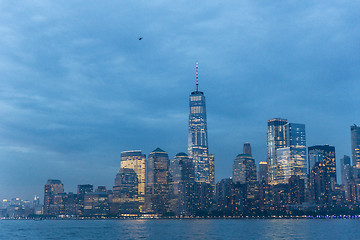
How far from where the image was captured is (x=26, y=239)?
16950cm

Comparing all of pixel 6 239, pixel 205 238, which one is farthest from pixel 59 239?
pixel 205 238

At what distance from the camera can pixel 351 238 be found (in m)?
160

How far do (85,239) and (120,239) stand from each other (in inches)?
480

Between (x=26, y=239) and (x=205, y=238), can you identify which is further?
(x=26, y=239)

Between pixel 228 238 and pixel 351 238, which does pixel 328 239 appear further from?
pixel 228 238

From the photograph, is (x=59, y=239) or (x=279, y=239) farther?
(x=59, y=239)

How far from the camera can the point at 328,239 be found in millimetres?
155125

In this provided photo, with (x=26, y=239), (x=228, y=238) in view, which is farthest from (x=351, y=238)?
(x=26, y=239)

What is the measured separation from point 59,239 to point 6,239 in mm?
21196

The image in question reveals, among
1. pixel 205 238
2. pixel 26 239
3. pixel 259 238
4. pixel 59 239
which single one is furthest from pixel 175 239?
pixel 26 239

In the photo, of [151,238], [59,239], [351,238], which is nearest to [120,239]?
[151,238]

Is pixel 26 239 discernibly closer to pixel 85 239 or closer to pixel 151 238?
pixel 85 239

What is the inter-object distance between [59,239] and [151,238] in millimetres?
31910

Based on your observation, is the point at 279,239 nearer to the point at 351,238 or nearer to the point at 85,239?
the point at 351,238
